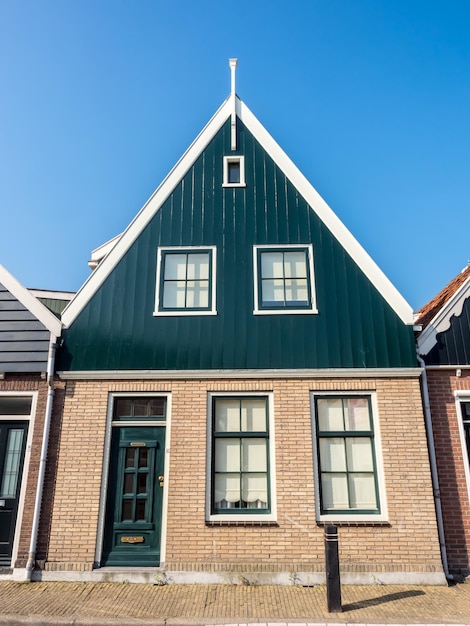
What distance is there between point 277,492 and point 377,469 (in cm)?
185

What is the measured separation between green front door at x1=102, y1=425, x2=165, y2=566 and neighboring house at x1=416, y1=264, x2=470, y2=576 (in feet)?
16.9

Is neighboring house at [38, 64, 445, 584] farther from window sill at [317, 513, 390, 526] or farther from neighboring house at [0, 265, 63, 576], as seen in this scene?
neighboring house at [0, 265, 63, 576]

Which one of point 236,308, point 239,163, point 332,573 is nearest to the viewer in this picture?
point 332,573

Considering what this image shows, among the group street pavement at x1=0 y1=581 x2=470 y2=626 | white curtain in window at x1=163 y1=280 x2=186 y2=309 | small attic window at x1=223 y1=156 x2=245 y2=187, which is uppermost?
small attic window at x1=223 y1=156 x2=245 y2=187

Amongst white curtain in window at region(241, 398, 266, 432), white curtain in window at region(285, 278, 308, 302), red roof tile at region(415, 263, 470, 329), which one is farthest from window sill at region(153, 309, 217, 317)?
red roof tile at region(415, 263, 470, 329)

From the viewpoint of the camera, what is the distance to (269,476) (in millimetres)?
8516

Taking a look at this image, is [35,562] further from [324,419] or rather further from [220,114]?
[220,114]

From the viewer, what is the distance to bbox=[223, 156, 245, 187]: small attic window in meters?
10.2

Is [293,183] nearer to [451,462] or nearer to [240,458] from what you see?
[240,458]

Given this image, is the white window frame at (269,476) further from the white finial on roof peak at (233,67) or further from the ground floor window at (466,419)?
the white finial on roof peak at (233,67)

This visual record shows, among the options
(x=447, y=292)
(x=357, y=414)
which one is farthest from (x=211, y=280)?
(x=447, y=292)

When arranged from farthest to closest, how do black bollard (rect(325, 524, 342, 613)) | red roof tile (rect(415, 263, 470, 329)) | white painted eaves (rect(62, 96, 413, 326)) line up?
1. red roof tile (rect(415, 263, 470, 329))
2. white painted eaves (rect(62, 96, 413, 326))
3. black bollard (rect(325, 524, 342, 613))

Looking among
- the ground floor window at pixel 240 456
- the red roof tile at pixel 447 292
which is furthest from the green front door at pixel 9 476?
the red roof tile at pixel 447 292

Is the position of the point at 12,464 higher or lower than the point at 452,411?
lower
